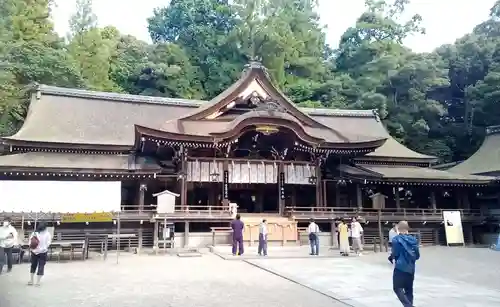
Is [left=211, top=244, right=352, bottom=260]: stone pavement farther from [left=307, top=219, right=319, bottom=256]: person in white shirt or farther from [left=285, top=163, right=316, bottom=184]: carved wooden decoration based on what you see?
[left=285, top=163, right=316, bottom=184]: carved wooden decoration

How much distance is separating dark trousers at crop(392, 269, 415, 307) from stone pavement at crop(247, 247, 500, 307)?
817 mm

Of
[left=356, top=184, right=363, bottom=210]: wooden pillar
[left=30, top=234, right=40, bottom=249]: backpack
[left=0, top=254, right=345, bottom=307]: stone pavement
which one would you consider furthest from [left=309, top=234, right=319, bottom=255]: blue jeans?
[left=30, top=234, right=40, bottom=249]: backpack

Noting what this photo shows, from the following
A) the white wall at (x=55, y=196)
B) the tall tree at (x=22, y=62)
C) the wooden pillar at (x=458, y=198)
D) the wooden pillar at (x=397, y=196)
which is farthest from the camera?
the tall tree at (x=22, y=62)

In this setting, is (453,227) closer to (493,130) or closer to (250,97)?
(493,130)

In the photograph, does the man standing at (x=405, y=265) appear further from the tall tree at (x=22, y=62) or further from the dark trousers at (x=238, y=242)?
the tall tree at (x=22, y=62)

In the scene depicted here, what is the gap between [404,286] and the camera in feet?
19.9

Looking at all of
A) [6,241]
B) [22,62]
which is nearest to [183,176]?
[6,241]

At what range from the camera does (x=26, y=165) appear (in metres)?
16.7

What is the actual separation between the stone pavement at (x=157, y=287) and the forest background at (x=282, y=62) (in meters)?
20.7

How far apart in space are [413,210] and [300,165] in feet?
23.0

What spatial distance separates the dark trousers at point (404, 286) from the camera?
600 centimetres

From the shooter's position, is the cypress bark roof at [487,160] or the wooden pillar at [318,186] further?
the cypress bark roof at [487,160]

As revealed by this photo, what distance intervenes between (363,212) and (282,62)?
30127 millimetres

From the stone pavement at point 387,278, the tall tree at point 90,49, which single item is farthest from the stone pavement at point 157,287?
the tall tree at point 90,49
